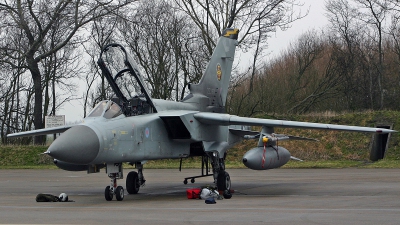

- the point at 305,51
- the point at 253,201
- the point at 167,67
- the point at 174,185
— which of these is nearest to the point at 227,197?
the point at 253,201

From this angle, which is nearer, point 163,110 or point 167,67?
point 163,110

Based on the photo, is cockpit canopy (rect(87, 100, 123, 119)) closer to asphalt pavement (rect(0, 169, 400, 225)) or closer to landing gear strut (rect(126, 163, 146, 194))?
asphalt pavement (rect(0, 169, 400, 225))

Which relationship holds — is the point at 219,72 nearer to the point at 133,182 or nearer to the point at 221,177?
the point at 221,177

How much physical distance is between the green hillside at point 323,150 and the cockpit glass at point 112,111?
49.9 ft

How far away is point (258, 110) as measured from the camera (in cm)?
3906

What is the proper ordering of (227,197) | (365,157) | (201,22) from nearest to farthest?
(227,197), (365,157), (201,22)

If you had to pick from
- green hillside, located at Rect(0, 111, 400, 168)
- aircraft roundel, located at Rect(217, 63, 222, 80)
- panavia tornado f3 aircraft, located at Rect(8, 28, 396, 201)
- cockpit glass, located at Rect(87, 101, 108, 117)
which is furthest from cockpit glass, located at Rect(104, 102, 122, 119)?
green hillside, located at Rect(0, 111, 400, 168)

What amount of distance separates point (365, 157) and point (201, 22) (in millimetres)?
13963

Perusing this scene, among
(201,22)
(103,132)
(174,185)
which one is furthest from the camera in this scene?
(201,22)

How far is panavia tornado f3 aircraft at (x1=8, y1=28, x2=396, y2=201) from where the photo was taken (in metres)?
11.7

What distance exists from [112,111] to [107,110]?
0.13 m

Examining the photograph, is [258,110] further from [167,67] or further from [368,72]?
[368,72]

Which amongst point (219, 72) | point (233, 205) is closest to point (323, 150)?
point (219, 72)

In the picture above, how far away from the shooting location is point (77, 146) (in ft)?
36.5
